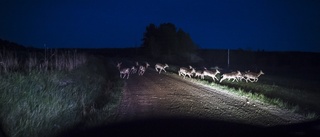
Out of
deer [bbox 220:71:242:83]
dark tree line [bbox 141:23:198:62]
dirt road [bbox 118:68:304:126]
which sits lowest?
dirt road [bbox 118:68:304:126]

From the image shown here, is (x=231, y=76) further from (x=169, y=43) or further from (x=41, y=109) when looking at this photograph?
(x=169, y=43)

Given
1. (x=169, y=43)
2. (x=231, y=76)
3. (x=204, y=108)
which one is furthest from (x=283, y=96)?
(x=169, y=43)

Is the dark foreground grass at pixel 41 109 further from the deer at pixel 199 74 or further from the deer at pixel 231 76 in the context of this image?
the deer at pixel 199 74

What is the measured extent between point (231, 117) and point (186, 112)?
160 cm

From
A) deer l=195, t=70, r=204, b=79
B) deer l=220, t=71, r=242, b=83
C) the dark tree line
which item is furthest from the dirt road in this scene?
the dark tree line

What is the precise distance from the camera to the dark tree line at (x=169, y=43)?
2805 inches

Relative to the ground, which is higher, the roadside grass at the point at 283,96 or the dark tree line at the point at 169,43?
the dark tree line at the point at 169,43

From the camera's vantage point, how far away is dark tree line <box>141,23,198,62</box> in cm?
7125

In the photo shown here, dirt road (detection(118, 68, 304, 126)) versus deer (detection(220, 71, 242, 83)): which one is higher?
deer (detection(220, 71, 242, 83))

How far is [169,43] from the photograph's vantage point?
72.1 meters

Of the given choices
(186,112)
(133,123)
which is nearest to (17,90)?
(133,123)

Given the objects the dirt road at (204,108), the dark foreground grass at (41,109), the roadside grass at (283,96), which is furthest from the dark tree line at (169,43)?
the dark foreground grass at (41,109)

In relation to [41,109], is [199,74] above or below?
above

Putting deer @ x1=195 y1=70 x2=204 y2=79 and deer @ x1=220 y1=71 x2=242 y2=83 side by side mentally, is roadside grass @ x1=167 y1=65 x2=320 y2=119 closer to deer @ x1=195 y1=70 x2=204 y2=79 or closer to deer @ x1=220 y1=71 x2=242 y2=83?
deer @ x1=220 y1=71 x2=242 y2=83
